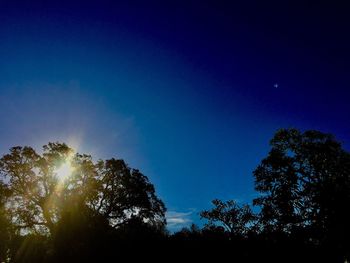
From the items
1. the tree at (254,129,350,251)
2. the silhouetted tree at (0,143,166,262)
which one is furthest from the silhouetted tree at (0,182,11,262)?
the tree at (254,129,350,251)

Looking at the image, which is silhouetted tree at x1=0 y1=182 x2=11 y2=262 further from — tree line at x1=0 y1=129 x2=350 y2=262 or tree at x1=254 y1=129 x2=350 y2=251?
tree at x1=254 y1=129 x2=350 y2=251

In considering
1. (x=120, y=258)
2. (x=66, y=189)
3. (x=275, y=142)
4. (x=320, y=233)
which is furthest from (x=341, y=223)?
(x=66, y=189)

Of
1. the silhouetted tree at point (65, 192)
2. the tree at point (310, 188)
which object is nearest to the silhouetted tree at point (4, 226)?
the silhouetted tree at point (65, 192)

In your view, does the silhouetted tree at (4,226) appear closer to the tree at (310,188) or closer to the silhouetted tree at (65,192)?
the silhouetted tree at (65,192)

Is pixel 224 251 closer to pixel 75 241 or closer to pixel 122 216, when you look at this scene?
pixel 75 241

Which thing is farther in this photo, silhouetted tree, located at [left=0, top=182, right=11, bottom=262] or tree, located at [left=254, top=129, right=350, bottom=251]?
silhouetted tree, located at [left=0, top=182, right=11, bottom=262]

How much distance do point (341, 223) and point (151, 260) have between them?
1694 centimetres

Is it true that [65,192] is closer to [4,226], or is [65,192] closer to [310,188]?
[4,226]

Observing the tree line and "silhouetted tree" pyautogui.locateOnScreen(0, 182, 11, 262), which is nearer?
the tree line

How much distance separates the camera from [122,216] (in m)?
47.8

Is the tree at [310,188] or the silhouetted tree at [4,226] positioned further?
the silhouetted tree at [4,226]

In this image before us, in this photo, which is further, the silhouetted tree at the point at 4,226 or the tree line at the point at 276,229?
the silhouetted tree at the point at 4,226

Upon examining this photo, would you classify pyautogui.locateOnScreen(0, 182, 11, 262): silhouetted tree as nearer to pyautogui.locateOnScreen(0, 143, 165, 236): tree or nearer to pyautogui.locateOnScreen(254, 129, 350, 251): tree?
pyautogui.locateOnScreen(0, 143, 165, 236): tree

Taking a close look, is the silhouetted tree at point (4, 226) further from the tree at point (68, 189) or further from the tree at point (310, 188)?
the tree at point (310, 188)
